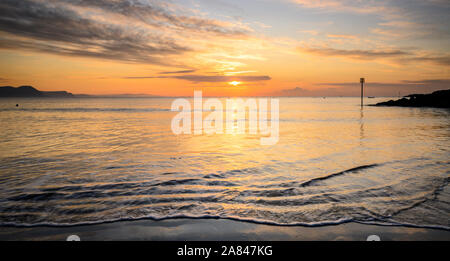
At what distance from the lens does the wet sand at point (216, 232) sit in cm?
435

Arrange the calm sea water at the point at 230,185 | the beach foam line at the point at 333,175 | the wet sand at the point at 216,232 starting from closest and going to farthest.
→ the wet sand at the point at 216,232
the calm sea water at the point at 230,185
the beach foam line at the point at 333,175

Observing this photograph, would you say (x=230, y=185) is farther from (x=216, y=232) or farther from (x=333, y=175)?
(x=333, y=175)

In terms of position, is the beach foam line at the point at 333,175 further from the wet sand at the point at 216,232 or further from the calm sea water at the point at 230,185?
the wet sand at the point at 216,232

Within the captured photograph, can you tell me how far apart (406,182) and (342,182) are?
6.20 feet

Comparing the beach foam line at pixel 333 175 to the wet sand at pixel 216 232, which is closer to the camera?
the wet sand at pixel 216 232

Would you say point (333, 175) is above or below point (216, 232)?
above

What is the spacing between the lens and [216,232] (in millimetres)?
4516

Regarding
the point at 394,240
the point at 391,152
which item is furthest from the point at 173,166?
the point at 391,152

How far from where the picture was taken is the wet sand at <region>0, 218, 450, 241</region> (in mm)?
4348

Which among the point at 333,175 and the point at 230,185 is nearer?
the point at 230,185

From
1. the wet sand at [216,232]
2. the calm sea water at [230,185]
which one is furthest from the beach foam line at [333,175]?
the wet sand at [216,232]

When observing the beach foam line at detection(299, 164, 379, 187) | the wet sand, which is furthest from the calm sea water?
the wet sand

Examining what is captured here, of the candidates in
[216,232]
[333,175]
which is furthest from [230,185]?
[333,175]
